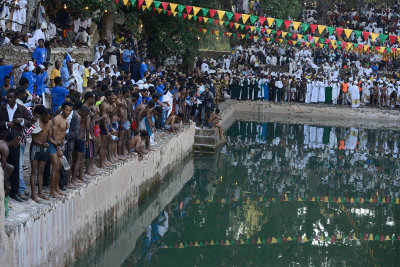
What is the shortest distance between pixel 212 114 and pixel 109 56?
12.7 feet

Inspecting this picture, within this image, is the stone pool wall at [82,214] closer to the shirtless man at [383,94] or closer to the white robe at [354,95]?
the white robe at [354,95]

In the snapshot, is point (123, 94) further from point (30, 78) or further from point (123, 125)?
point (30, 78)

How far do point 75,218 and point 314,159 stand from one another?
13.4 meters

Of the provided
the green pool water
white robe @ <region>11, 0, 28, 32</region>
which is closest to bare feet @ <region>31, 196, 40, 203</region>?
the green pool water

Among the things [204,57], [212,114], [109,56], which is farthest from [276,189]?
[204,57]

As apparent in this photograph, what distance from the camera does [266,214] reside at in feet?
48.6

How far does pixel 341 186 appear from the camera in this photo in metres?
18.2

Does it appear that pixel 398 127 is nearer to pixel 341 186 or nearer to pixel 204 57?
pixel 204 57

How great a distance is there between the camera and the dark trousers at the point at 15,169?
8742 millimetres

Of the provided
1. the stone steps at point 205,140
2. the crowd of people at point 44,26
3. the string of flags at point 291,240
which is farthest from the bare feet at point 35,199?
the stone steps at point 205,140

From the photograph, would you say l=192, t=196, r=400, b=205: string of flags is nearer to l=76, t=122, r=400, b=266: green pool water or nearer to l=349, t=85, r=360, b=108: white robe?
l=76, t=122, r=400, b=266: green pool water

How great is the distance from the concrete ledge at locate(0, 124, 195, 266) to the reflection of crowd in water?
4.66 m

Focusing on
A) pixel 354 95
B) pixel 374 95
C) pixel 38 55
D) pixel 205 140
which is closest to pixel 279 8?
pixel 354 95

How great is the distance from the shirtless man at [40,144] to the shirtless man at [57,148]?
0.11 m
